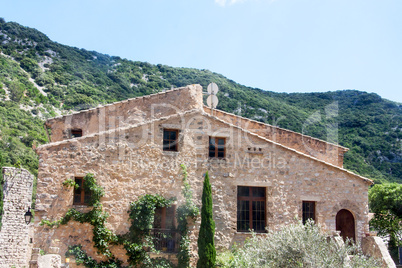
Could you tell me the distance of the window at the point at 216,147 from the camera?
17.1 meters

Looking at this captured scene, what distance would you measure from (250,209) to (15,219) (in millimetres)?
11983

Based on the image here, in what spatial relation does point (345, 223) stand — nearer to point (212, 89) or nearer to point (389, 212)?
point (212, 89)

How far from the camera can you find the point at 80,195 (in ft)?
50.9

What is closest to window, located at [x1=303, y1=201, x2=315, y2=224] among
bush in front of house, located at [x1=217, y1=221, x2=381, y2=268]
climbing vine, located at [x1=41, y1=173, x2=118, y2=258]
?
bush in front of house, located at [x1=217, y1=221, x2=381, y2=268]

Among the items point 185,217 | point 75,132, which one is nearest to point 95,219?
point 185,217

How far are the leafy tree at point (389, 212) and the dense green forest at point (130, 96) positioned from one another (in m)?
7.26

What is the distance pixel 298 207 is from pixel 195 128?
17.3 ft

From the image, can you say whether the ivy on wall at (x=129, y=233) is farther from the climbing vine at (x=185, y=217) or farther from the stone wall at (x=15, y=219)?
the stone wall at (x=15, y=219)

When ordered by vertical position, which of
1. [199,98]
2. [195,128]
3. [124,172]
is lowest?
[124,172]

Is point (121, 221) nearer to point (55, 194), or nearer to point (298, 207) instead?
point (55, 194)

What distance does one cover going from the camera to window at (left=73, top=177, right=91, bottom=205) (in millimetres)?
15469

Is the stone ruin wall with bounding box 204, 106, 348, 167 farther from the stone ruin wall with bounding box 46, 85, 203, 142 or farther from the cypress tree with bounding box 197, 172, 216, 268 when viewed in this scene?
the cypress tree with bounding box 197, 172, 216, 268

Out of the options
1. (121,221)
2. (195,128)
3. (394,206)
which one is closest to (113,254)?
(121,221)

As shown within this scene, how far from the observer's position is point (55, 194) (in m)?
15.1
